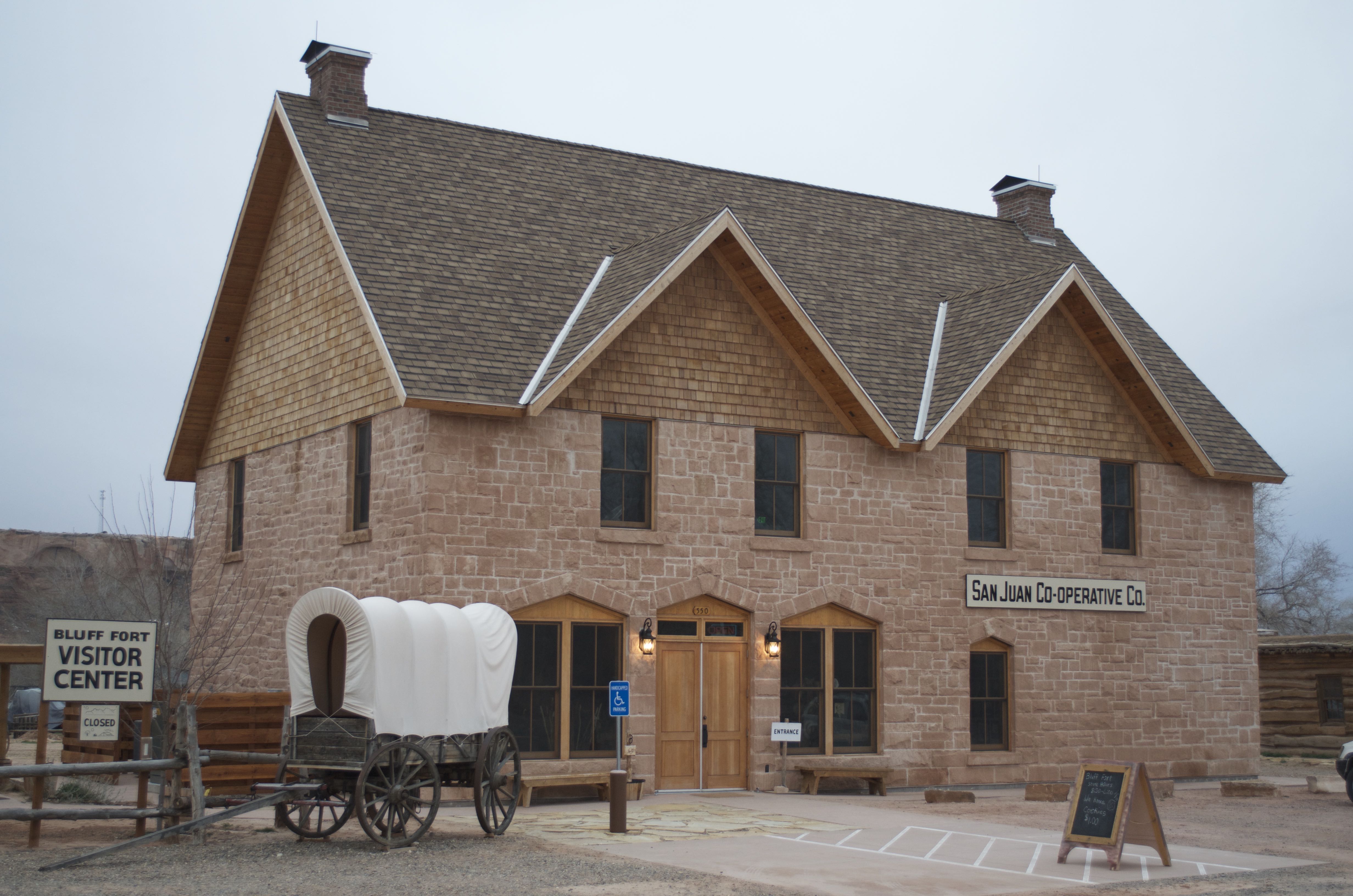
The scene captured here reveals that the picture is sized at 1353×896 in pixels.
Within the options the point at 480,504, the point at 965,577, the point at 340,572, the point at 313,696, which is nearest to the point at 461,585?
the point at 480,504

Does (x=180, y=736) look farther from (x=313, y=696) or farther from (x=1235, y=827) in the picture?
(x=1235, y=827)

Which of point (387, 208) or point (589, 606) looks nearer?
point (589, 606)

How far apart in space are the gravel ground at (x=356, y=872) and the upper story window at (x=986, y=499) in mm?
10362

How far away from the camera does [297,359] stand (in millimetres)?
21469

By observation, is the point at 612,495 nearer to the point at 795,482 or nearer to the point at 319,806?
the point at 795,482

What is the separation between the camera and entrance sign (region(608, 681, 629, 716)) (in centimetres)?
1722

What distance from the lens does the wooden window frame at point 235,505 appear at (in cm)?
2336

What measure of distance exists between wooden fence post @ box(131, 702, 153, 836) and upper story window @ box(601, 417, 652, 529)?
20.6 feet

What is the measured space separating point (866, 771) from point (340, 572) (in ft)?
26.4

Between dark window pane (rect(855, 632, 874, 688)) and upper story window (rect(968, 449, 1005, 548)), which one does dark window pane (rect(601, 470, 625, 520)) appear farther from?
upper story window (rect(968, 449, 1005, 548))

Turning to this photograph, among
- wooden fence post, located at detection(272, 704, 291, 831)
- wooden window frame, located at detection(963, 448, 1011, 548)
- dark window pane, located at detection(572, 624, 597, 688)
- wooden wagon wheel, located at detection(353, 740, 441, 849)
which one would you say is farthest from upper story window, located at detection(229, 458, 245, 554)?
wooden window frame, located at detection(963, 448, 1011, 548)

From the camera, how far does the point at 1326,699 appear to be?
98.9ft

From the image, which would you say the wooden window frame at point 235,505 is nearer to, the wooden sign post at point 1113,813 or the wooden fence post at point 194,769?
Answer: the wooden fence post at point 194,769

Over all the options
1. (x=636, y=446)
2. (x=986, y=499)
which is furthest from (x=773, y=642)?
(x=986, y=499)
